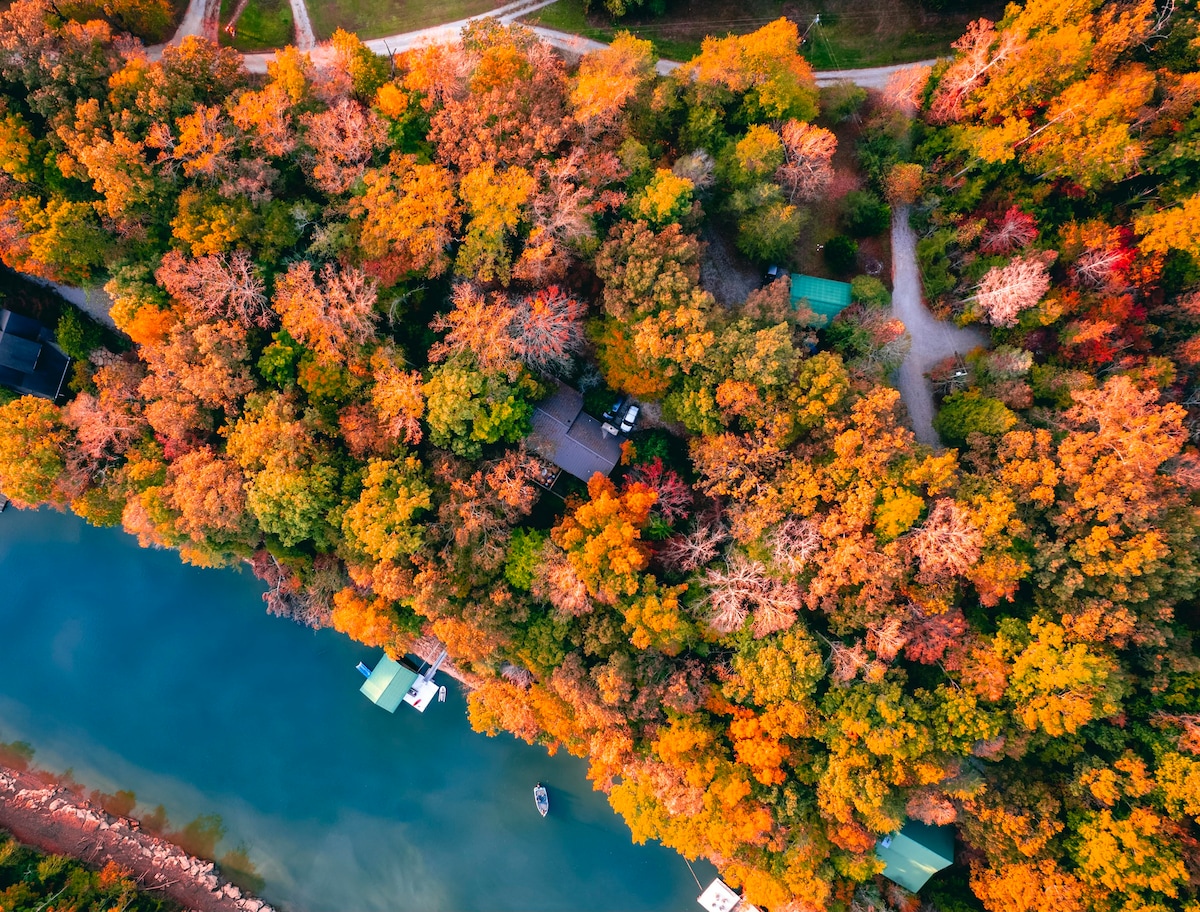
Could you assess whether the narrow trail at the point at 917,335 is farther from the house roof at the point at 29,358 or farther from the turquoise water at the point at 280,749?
the house roof at the point at 29,358

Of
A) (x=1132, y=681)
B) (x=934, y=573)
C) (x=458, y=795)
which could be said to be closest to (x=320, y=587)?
(x=458, y=795)

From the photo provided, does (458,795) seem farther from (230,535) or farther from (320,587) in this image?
(230,535)

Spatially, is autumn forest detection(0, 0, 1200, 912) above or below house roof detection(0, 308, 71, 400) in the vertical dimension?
above

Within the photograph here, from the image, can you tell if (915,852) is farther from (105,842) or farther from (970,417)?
(105,842)

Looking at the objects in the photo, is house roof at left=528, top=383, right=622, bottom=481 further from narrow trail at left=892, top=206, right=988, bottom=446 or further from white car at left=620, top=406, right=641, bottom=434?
narrow trail at left=892, top=206, right=988, bottom=446

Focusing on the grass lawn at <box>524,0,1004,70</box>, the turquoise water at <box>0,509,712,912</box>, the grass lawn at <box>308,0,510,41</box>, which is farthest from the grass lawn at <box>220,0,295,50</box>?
the turquoise water at <box>0,509,712,912</box>

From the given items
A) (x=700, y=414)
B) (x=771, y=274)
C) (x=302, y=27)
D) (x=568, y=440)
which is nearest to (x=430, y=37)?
(x=302, y=27)
